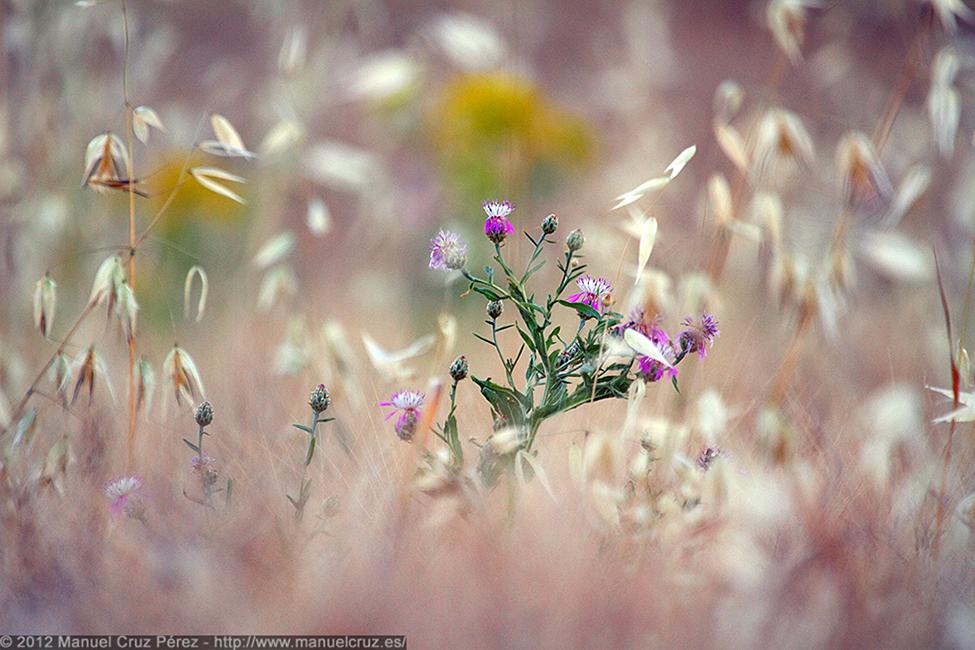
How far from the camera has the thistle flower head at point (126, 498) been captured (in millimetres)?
612

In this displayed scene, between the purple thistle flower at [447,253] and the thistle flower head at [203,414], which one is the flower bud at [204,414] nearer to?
the thistle flower head at [203,414]

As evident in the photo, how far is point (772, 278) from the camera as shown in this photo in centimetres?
83

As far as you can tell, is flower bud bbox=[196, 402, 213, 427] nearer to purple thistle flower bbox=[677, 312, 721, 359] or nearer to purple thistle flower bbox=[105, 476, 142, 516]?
purple thistle flower bbox=[105, 476, 142, 516]

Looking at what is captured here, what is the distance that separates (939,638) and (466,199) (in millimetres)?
1368

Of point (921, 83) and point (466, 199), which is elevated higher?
point (921, 83)

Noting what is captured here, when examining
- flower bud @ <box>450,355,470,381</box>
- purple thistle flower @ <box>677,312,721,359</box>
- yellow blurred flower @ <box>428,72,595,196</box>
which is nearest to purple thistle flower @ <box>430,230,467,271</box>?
flower bud @ <box>450,355,470,381</box>

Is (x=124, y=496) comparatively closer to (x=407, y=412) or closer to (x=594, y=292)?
(x=407, y=412)

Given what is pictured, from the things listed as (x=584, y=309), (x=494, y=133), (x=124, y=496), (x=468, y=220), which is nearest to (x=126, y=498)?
(x=124, y=496)

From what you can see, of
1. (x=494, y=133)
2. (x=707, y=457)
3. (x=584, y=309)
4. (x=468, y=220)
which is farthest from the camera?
(x=494, y=133)

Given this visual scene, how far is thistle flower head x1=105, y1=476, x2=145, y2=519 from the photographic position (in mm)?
612

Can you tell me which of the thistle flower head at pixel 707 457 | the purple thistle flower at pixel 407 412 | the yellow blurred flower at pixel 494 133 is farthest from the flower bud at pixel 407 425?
the yellow blurred flower at pixel 494 133

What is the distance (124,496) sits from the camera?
618mm

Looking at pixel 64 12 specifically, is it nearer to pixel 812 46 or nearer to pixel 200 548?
pixel 200 548

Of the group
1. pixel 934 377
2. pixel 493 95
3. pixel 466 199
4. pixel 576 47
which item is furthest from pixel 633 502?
pixel 576 47
